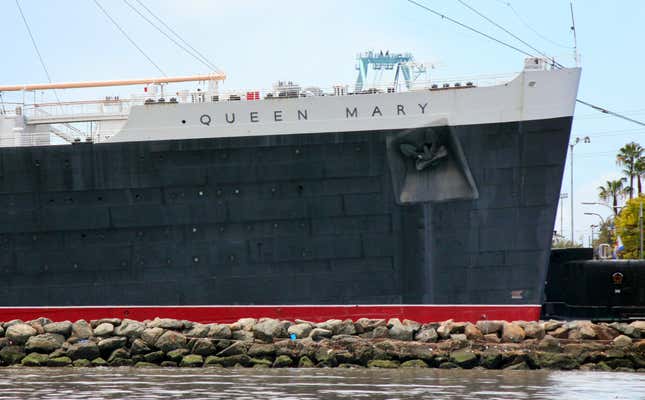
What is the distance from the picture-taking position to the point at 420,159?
30844 mm

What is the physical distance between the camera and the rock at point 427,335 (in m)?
28.7

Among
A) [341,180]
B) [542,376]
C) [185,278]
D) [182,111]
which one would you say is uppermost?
[182,111]

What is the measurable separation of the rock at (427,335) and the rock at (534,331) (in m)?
2.39

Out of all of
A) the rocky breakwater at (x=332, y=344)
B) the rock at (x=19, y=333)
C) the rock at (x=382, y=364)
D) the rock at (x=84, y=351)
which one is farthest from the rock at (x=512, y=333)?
the rock at (x=19, y=333)

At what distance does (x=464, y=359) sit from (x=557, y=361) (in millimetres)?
2347

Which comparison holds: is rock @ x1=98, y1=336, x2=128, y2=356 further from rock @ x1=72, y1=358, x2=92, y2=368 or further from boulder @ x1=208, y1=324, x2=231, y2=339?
boulder @ x1=208, y1=324, x2=231, y2=339

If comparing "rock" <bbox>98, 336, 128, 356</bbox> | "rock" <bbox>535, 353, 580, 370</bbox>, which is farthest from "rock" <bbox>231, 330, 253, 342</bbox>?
"rock" <bbox>535, 353, 580, 370</bbox>

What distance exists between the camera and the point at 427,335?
28.8 metres

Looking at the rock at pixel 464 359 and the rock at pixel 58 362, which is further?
the rock at pixel 58 362

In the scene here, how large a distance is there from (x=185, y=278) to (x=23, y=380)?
717 centimetres

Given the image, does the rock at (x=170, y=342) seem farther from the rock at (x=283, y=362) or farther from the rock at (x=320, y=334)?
the rock at (x=320, y=334)

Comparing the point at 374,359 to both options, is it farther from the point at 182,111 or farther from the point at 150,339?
the point at 182,111

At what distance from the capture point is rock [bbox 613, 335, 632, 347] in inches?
1121

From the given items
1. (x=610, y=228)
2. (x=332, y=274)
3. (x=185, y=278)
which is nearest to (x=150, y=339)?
(x=185, y=278)
